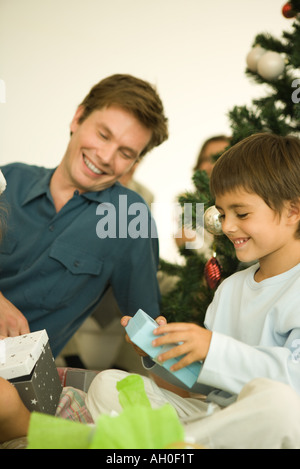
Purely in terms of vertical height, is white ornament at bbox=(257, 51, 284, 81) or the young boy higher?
white ornament at bbox=(257, 51, 284, 81)

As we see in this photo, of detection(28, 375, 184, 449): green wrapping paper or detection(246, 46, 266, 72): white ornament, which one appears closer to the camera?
detection(28, 375, 184, 449): green wrapping paper

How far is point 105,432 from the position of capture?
0.52m

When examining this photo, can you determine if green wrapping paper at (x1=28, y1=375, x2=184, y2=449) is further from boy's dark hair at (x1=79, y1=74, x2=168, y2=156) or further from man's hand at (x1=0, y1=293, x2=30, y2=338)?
boy's dark hair at (x1=79, y1=74, x2=168, y2=156)

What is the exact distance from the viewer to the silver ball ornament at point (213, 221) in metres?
1.05

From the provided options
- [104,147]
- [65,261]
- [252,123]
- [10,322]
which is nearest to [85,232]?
[65,261]

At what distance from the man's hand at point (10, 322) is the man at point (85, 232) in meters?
0.19

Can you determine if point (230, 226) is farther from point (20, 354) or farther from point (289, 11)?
point (289, 11)

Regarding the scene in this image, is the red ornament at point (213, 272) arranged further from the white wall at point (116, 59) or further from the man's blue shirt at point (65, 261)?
the white wall at point (116, 59)

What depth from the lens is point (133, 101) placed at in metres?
1.35

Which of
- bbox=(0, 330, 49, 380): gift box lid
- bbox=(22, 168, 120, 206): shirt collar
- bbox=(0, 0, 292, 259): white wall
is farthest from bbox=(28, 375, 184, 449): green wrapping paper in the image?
bbox=(0, 0, 292, 259): white wall

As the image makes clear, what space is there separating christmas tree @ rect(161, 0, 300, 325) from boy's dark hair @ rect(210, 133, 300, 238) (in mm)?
146

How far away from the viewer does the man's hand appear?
3.53 ft

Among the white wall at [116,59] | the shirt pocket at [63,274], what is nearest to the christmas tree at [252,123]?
the shirt pocket at [63,274]
